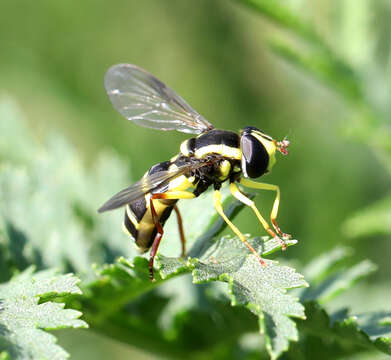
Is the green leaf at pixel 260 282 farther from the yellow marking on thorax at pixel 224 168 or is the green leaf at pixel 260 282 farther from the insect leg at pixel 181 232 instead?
the yellow marking on thorax at pixel 224 168

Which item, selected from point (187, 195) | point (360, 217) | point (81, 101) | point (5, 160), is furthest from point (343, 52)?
point (81, 101)

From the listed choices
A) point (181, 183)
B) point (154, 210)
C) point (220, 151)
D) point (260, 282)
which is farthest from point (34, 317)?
point (220, 151)

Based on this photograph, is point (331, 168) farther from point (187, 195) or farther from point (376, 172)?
point (187, 195)

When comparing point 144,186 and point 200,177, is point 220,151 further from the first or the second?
point 144,186

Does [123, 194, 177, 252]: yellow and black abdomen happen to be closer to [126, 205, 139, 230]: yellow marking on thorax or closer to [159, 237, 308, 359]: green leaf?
[126, 205, 139, 230]: yellow marking on thorax

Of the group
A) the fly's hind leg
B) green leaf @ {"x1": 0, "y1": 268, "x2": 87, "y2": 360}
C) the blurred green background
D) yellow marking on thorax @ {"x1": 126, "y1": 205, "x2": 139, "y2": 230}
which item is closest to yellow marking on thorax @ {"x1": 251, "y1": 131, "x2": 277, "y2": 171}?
the fly's hind leg

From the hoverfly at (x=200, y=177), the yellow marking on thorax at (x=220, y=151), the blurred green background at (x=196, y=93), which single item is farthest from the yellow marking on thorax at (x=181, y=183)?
the blurred green background at (x=196, y=93)
